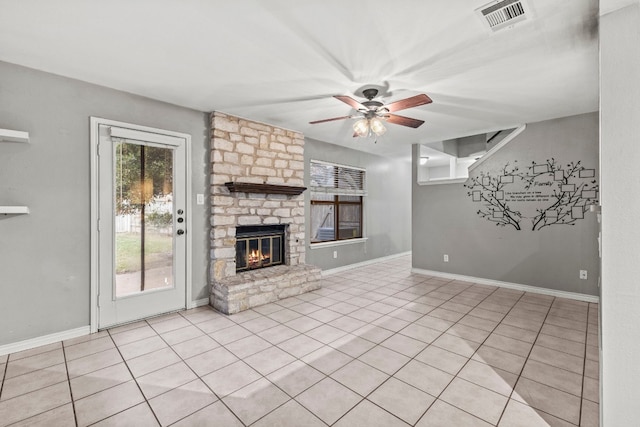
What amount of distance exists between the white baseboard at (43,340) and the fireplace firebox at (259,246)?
1763 mm

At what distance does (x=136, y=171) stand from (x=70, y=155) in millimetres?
574

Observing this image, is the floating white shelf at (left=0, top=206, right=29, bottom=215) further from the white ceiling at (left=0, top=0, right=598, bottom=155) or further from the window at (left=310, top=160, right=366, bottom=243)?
the window at (left=310, top=160, right=366, bottom=243)

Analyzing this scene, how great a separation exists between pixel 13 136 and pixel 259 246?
109 inches

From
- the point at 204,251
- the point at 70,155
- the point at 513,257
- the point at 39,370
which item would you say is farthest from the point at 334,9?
the point at 513,257

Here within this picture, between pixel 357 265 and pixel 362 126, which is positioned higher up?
pixel 362 126

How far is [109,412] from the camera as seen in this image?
1834 millimetres

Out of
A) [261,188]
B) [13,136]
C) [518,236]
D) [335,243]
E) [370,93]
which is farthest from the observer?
[335,243]

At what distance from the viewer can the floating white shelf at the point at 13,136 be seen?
2.38m

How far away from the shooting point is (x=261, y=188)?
3979 millimetres

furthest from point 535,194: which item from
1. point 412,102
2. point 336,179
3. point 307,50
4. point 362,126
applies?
point 307,50

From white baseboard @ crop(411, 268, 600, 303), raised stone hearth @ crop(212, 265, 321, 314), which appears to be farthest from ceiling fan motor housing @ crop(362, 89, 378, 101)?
white baseboard @ crop(411, 268, 600, 303)

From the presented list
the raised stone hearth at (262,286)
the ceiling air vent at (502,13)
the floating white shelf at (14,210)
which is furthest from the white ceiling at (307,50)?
the raised stone hearth at (262,286)

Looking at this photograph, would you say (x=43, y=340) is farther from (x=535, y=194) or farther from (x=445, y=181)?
(x=535, y=194)

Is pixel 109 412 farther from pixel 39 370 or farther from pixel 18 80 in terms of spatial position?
pixel 18 80
